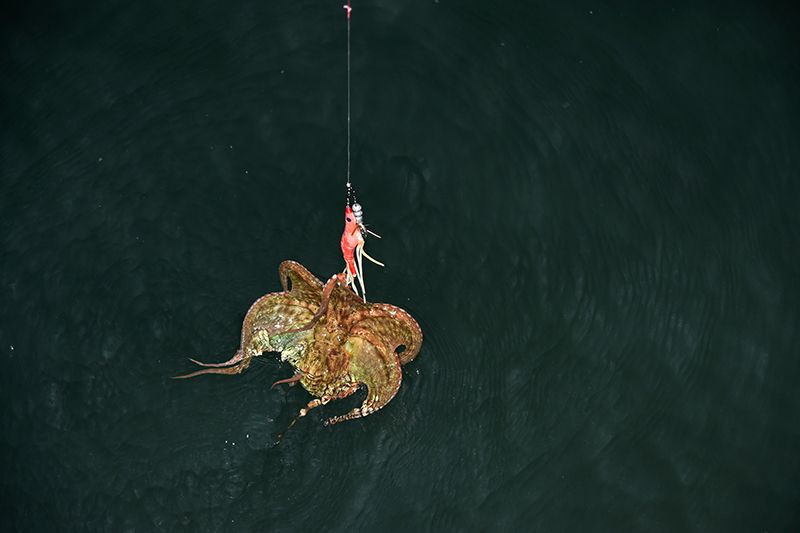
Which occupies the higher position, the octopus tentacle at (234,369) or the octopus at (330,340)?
the octopus at (330,340)

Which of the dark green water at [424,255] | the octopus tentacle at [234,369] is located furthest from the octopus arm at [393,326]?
the octopus tentacle at [234,369]

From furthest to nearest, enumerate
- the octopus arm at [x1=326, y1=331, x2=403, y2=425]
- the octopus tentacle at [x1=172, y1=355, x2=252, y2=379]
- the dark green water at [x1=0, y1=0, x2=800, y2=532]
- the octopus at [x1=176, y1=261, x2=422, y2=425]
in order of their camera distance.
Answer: the dark green water at [x1=0, y1=0, x2=800, y2=532] < the octopus tentacle at [x1=172, y1=355, x2=252, y2=379] < the octopus arm at [x1=326, y1=331, x2=403, y2=425] < the octopus at [x1=176, y1=261, x2=422, y2=425]

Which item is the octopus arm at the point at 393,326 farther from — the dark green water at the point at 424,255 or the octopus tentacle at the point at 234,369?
the octopus tentacle at the point at 234,369

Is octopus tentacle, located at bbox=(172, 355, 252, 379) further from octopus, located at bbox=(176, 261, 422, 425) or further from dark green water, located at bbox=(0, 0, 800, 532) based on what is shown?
dark green water, located at bbox=(0, 0, 800, 532)

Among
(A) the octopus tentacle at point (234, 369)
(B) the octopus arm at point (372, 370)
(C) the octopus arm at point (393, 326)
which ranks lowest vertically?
(A) the octopus tentacle at point (234, 369)

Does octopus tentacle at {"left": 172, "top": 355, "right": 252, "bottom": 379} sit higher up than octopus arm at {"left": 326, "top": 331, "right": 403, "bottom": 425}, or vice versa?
octopus arm at {"left": 326, "top": 331, "right": 403, "bottom": 425}

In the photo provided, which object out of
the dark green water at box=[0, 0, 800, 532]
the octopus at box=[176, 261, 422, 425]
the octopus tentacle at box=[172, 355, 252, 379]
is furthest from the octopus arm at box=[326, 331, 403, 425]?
the octopus tentacle at box=[172, 355, 252, 379]

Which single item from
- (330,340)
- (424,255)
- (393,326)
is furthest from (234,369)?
(424,255)
